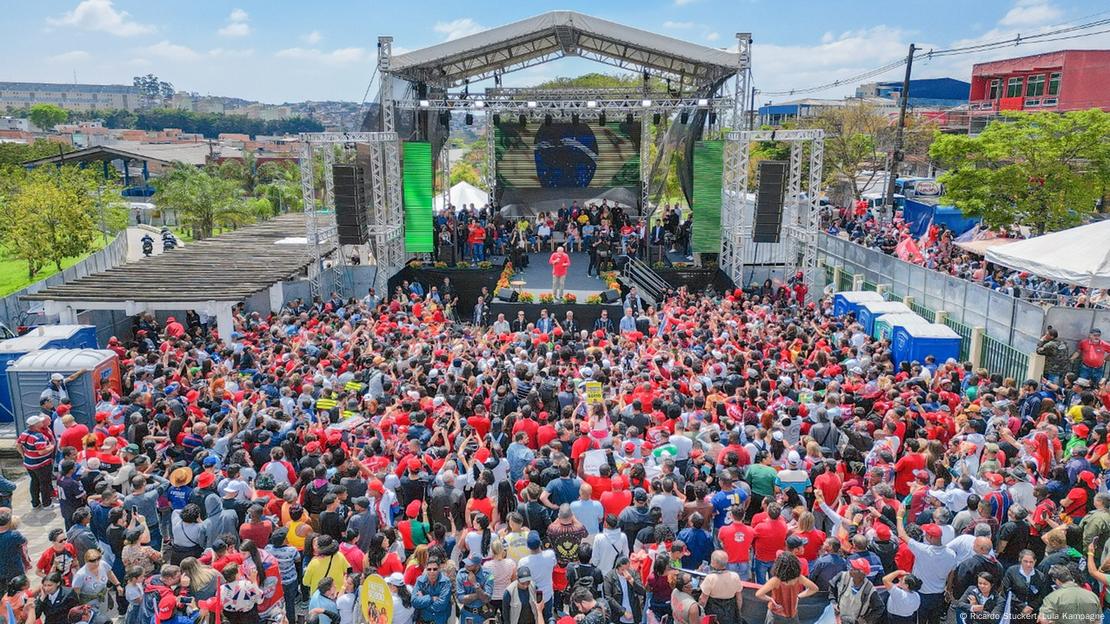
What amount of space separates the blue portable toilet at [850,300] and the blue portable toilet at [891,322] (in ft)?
4.10

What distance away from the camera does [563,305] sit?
17.2 m

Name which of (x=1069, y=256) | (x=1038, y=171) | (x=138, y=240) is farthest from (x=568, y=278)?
(x=138, y=240)

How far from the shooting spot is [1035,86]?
1626 inches

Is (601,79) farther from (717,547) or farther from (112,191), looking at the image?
(717,547)

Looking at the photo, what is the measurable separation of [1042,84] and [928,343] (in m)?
37.4

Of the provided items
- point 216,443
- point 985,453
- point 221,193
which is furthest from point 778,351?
point 221,193

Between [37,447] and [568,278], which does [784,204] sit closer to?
[568,278]

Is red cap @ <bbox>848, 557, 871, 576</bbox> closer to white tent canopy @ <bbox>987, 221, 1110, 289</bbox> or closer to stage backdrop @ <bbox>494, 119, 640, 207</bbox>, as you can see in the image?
white tent canopy @ <bbox>987, 221, 1110, 289</bbox>

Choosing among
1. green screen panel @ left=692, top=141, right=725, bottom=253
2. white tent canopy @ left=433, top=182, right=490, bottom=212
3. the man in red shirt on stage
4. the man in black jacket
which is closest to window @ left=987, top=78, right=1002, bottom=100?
white tent canopy @ left=433, top=182, right=490, bottom=212

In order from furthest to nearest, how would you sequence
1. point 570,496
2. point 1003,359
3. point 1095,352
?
point 1003,359, point 1095,352, point 570,496

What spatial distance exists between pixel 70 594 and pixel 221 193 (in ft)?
111

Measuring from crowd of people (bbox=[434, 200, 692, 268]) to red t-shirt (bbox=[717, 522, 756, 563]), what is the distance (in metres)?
15.2

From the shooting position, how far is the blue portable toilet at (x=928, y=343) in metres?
12.1

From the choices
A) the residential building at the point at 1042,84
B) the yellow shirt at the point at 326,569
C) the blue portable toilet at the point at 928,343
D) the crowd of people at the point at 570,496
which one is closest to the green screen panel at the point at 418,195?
the crowd of people at the point at 570,496
